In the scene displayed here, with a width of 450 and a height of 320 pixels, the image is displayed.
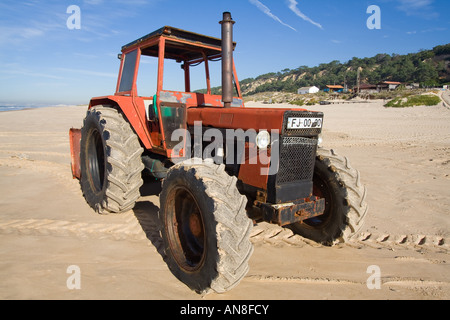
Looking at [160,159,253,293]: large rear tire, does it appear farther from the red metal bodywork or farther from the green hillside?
the green hillside

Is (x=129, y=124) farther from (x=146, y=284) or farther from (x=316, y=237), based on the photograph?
(x=316, y=237)

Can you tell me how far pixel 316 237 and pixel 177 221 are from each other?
1.64 m

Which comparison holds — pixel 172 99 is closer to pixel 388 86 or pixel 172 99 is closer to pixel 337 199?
pixel 337 199

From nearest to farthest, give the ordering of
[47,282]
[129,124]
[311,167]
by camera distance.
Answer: [47,282] → [311,167] → [129,124]

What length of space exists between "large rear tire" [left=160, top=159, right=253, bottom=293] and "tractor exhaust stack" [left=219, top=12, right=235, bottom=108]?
1.08 metres

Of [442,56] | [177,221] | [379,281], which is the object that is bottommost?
[379,281]

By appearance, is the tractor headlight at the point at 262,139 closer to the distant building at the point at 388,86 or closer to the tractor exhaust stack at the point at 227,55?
the tractor exhaust stack at the point at 227,55

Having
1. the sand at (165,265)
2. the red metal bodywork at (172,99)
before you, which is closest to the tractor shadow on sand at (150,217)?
the sand at (165,265)

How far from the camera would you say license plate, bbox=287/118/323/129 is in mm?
2748

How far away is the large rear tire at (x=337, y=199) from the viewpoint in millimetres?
3150

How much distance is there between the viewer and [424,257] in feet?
10.4

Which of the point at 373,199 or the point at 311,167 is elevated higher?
the point at 311,167

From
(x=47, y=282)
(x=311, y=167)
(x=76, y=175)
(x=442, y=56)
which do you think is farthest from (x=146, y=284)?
(x=442, y=56)

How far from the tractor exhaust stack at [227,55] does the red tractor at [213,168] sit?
11 mm
